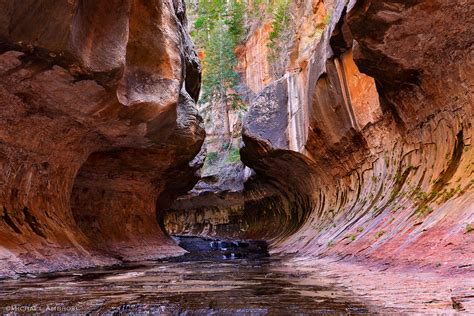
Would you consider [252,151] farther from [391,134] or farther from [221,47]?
[221,47]

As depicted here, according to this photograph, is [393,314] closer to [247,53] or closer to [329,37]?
[329,37]

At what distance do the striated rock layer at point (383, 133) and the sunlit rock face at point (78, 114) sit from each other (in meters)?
Answer: 4.00

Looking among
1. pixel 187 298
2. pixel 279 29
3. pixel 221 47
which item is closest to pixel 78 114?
pixel 187 298

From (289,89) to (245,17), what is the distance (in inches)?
886

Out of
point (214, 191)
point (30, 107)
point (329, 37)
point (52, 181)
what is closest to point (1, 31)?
point (30, 107)

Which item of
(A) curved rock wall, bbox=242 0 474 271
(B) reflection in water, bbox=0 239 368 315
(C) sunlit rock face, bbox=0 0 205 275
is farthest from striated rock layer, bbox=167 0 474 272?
(C) sunlit rock face, bbox=0 0 205 275

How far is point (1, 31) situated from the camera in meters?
5.93

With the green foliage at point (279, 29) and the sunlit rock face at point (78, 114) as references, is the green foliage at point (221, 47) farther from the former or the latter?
the sunlit rock face at point (78, 114)

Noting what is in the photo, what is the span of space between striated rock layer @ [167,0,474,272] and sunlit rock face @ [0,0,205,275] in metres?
4.00

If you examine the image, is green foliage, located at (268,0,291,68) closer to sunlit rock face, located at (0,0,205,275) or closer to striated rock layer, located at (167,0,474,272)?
striated rock layer, located at (167,0,474,272)

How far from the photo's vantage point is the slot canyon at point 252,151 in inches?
179

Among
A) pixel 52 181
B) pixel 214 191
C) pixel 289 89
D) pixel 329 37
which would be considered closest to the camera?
pixel 52 181

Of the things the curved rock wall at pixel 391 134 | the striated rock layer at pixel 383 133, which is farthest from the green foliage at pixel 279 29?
the curved rock wall at pixel 391 134

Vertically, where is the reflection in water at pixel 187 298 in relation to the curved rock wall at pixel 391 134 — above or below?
below
